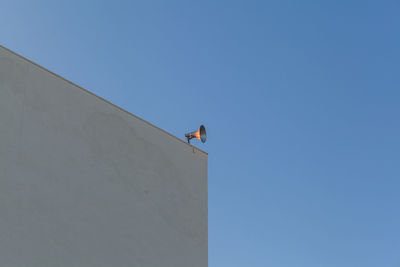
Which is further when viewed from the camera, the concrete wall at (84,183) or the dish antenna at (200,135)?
the dish antenna at (200,135)

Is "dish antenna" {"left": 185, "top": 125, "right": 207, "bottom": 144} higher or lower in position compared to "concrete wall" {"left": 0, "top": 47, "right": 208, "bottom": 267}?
higher

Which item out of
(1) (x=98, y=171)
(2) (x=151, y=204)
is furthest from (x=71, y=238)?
(2) (x=151, y=204)

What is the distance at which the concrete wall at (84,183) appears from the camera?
26.6 feet

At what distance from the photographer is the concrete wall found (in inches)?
319

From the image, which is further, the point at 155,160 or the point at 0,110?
the point at 155,160

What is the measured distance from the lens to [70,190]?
887 cm

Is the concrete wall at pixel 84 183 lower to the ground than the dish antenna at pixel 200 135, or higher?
lower

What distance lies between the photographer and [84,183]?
9.16 metres

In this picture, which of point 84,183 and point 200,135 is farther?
point 200,135

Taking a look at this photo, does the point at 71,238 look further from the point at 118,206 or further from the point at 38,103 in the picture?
the point at 38,103

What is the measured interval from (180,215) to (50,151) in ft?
11.5

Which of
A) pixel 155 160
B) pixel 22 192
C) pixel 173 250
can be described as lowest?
pixel 22 192

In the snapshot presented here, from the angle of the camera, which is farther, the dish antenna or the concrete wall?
the dish antenna

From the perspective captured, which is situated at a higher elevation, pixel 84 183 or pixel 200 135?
pixel 200 135
